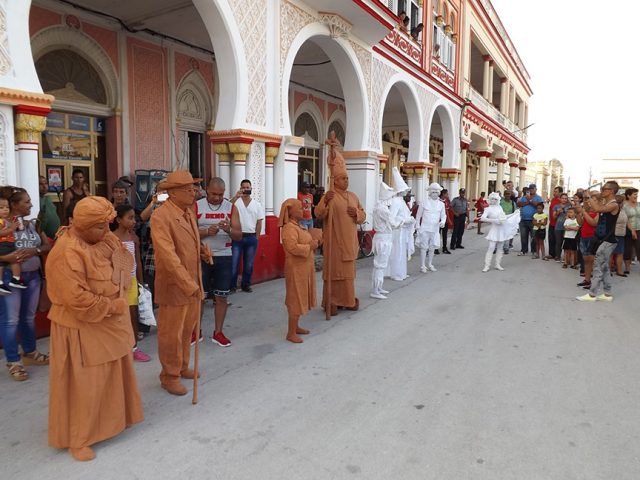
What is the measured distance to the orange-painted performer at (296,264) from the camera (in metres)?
4.48

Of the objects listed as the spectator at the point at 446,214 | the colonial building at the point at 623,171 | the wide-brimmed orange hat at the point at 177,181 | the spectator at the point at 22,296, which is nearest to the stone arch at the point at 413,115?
the spectator at the point at 446,214

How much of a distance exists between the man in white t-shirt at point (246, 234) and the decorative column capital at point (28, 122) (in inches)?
94.3

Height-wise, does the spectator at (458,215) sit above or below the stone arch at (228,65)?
below

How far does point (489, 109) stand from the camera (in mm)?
20562

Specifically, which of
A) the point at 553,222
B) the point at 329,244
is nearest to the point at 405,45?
the point at 553,222

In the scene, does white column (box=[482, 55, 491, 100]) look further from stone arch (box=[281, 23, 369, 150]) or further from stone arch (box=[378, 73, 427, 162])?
stone arch (box=[281, 23, 369, 150])

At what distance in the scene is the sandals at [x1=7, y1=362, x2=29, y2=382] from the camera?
3594 mm

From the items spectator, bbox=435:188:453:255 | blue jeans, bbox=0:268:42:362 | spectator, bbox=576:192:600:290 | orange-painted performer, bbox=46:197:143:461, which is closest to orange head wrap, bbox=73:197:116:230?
orange-painted performer, bbox=46:197:143:461

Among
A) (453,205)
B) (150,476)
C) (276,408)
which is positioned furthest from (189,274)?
(453,205)

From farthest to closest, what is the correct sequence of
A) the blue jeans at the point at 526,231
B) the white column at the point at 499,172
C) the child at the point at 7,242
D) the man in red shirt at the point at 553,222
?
the white column at the point at 499,172 → the blue jeans at the point at 526,231 → the man in red shirt at the point at 553,222 → the child at the point at 7,242

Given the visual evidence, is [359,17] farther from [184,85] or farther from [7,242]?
[7,242]

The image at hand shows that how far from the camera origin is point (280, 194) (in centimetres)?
746

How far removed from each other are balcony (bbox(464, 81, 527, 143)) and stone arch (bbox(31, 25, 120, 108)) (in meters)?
13.5

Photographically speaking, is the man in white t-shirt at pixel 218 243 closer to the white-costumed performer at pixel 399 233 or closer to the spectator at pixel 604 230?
the white-costumed performer at pixel 399 233
